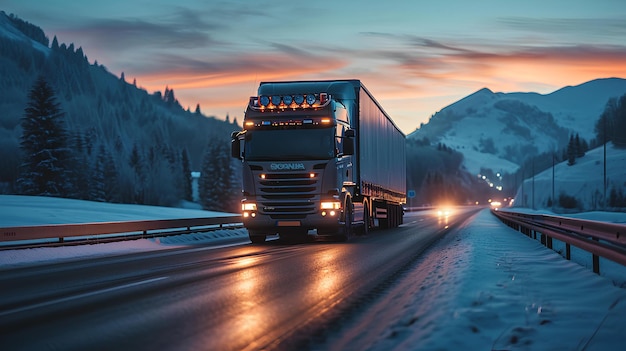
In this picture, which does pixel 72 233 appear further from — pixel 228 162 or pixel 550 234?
pixel 228 162

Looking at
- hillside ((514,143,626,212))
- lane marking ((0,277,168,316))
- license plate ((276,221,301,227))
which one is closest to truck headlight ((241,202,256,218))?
license plate ((276,221,301,227))

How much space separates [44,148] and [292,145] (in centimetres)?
5087

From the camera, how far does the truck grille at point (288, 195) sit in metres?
19.7

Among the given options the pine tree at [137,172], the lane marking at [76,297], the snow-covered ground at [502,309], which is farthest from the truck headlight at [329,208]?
the pine tree at [137,172]

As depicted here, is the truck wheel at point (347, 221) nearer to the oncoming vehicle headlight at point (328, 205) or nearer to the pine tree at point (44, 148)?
the oncoming vehicle headlight at point (328, 205)

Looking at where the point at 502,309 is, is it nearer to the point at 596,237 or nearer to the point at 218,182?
the point at 596,237

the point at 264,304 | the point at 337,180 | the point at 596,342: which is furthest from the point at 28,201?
the point at 596,342

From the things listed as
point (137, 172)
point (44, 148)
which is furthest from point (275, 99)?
point (137, 172)

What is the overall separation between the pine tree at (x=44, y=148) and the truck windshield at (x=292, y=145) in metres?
48.6

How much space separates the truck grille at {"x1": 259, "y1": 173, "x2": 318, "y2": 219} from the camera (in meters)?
19.7

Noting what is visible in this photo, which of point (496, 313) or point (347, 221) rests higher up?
point (347, 221)

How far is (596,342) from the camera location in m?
5.68

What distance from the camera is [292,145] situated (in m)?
19.8

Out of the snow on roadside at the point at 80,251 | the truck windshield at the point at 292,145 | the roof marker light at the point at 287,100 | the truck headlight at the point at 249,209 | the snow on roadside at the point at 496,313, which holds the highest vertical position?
the roof marker light at the point at 287,100
